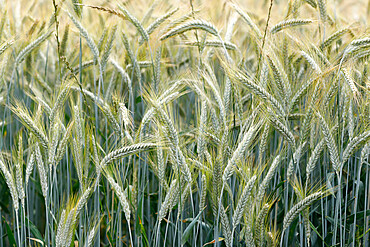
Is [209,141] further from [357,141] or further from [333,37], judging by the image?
[333,37]

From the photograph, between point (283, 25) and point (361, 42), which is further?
point (283, 25)

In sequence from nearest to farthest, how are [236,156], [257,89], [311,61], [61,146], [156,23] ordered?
[236,156]
[257,89]
[61,146]
[311,61]
[156,23]

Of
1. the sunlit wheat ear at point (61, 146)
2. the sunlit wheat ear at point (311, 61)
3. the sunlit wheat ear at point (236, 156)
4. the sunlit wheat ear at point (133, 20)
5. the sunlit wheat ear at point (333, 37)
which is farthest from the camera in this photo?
the sunlit wheat ear at point (333, 37)

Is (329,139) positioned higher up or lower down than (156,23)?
lower down

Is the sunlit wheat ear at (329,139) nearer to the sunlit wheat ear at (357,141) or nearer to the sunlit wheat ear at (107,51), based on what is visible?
the sunlit wheat ear at (357,141)

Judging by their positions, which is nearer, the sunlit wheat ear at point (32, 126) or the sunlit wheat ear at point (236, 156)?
the sunlit wheat ear at point (236, 156)

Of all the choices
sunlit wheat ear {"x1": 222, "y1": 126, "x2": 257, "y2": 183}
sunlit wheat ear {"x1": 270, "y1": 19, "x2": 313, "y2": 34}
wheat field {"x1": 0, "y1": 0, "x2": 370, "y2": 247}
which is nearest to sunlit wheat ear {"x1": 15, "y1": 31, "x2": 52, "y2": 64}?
wheat field {"x1": 0, "y1": 0, "x2": 370, "y2": 247}

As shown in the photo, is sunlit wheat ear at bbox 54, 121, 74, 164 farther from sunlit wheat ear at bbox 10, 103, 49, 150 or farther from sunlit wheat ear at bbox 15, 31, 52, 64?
sunlit wheat ear at bbox 15, 31, 52, 64

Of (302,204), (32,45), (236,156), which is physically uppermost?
(32,45)

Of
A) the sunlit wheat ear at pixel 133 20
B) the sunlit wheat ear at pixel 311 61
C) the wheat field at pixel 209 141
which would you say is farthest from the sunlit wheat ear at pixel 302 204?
the sunlit wheat ear at pixel 133 20

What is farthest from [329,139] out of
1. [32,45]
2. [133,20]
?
[32,45]

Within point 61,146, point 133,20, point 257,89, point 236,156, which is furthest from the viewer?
point 133,20

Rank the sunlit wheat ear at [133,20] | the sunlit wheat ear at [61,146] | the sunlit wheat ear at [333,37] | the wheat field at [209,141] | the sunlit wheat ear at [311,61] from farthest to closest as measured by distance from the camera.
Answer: the sunlit wheat ear at [333,37] < the sunlit wheat ear at [133,20] < the sunlit wheat ear at [311,61] < the sunlit wheat ear at [61,146] < the wheat field at [209,141]

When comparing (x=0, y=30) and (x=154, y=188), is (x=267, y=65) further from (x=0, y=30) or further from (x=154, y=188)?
(x=0, y=30)
